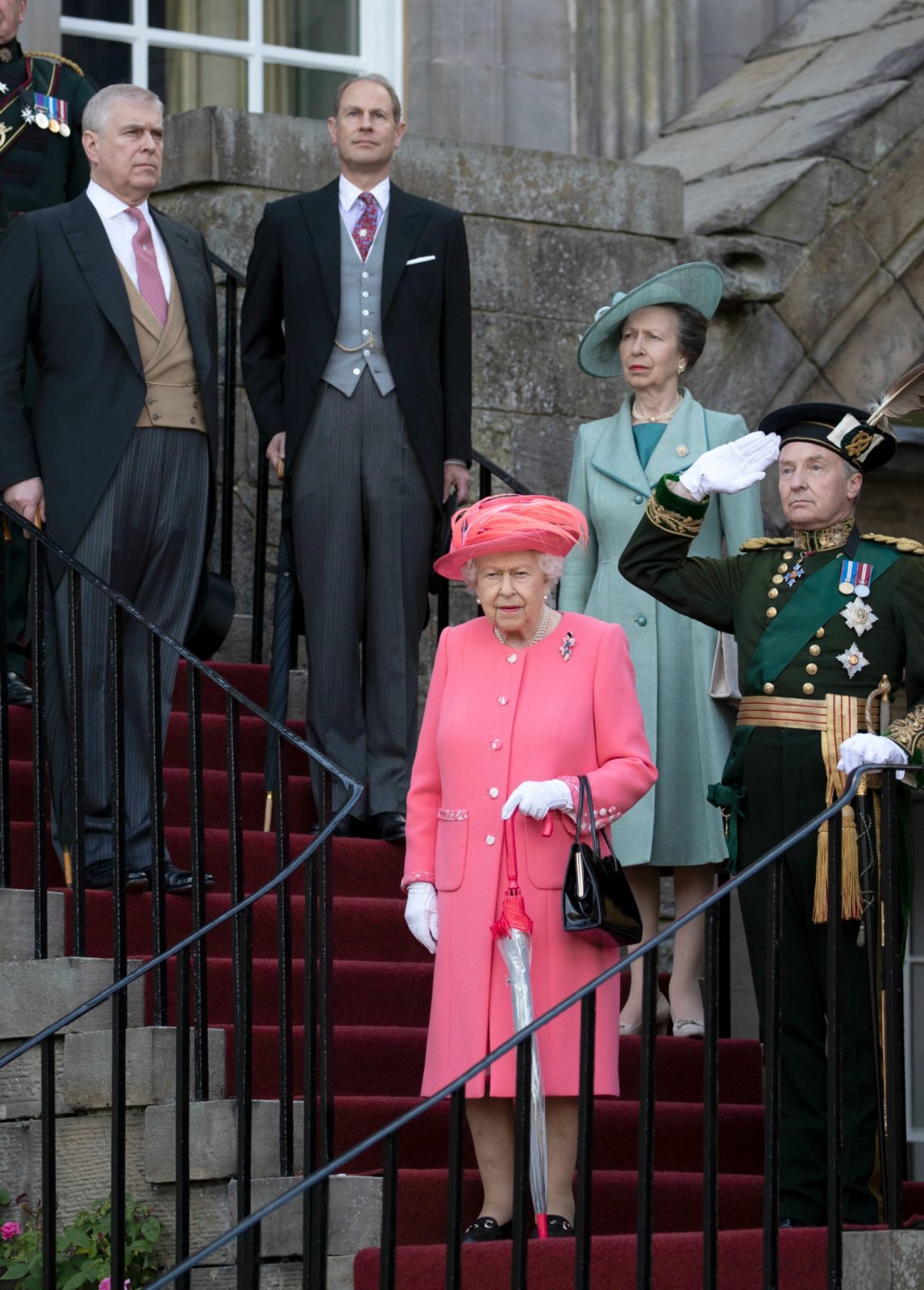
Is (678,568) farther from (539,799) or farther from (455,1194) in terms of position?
(455,1194)

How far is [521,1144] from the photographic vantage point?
473 cm

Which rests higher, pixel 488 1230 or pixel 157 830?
pixel 157 830

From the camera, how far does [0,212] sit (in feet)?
23.5

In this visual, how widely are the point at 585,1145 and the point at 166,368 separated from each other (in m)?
2.56

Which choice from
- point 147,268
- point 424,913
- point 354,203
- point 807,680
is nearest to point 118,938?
point 424,913

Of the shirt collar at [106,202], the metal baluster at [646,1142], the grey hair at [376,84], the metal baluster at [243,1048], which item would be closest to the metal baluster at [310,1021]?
the metal baluster at [243,1048]

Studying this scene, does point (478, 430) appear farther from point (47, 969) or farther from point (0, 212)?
point (47, 969)

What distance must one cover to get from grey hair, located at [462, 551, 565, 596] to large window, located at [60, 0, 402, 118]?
4.76 metres

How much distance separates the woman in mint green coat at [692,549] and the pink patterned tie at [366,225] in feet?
2.15

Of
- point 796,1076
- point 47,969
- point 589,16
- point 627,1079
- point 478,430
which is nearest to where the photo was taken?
point 796,1076

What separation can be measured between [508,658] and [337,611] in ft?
4.72

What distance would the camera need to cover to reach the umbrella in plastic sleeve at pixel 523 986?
5.06m

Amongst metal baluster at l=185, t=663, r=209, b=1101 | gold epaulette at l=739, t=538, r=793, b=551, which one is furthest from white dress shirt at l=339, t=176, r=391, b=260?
gold epaulette at l=739, t=538, r=793, b=551

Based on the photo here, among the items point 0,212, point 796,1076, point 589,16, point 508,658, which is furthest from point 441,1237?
point 589,16
